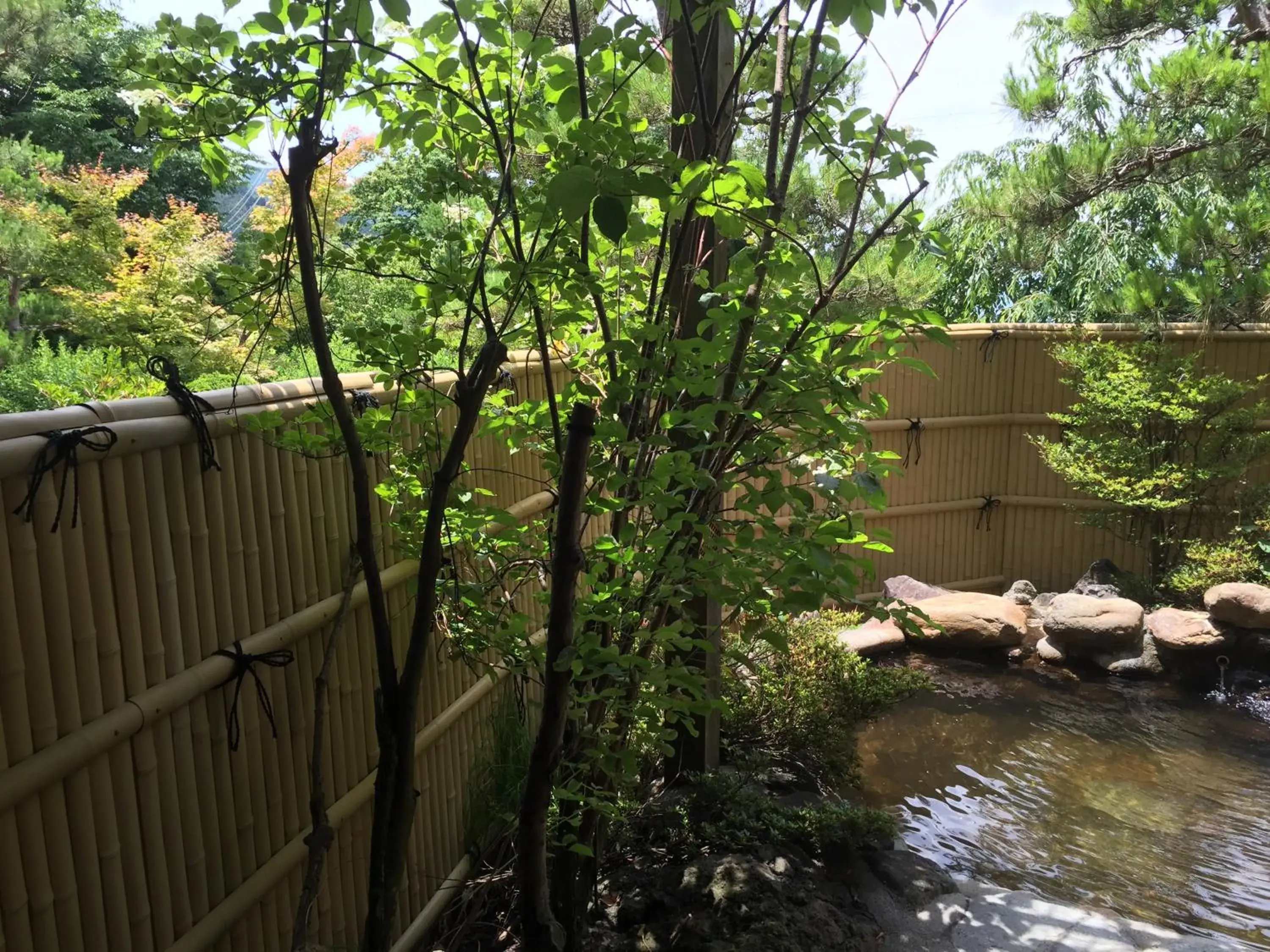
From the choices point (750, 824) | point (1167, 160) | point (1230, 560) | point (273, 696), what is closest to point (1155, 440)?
point (1230, 560)

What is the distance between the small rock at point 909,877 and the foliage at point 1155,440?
149 inches

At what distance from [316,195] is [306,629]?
705 cm

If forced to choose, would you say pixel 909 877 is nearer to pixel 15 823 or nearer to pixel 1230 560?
pixel 15 823

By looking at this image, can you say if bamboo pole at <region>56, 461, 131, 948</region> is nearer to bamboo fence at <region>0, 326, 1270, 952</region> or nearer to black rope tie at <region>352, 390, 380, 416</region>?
bamboo fence at <region>0, 326, 1270, 952</region>

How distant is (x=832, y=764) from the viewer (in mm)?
3721

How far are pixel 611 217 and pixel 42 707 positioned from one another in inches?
40.3

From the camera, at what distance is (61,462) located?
1.36m

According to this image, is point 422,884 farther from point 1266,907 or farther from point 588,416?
point 1266,907

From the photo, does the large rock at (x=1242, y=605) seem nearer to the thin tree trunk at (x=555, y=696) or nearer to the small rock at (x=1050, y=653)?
the small rock at (x=1050, y=653)

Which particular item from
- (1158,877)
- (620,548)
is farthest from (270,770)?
(1158,877)

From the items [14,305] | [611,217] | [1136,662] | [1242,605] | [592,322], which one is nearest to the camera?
[611,217]

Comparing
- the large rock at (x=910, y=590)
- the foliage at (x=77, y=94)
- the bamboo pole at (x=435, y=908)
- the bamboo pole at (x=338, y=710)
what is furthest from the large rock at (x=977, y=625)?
the foliage at (x=77, y=94)

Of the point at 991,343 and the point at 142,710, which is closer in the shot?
the point at 142,710

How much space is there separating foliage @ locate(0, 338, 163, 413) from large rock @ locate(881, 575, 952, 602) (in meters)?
4.33
